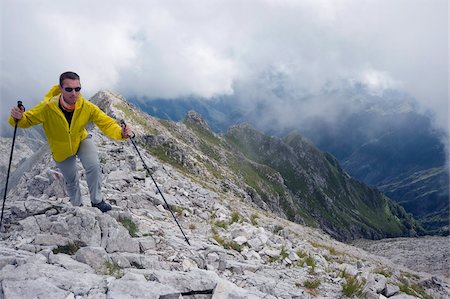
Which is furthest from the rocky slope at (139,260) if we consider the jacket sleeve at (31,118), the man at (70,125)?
the jacket sleeve at (31,118)

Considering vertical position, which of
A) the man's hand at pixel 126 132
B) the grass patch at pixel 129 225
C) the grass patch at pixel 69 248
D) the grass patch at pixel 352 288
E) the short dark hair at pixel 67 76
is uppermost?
the short dark hair at pixel 67 76

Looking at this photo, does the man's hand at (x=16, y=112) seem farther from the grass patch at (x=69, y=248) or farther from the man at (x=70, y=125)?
the grass patch at (x=69, y=248)

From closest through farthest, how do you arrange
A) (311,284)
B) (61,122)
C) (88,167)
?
(61,122) < (88,167) < (311,284)

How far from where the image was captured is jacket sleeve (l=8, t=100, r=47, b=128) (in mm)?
9383

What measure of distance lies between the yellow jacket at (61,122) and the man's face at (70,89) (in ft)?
0.69

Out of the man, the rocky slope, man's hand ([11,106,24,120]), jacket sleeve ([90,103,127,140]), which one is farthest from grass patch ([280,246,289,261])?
man's hand ([11,106,24,120])

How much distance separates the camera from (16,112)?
9172 mm

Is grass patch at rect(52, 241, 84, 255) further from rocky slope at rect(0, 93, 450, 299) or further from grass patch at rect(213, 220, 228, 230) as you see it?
grass patch at rect(213, 220, 228, 230)

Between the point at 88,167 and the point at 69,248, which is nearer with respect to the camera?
the point at 69,248

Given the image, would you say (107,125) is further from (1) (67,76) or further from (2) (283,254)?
(2) (283,254)

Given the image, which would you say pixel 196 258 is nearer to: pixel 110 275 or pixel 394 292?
pixel 110 275

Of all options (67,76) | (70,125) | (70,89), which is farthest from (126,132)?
(67,76)

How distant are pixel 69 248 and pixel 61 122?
10.6 ft

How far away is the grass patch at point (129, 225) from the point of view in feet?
36.0
